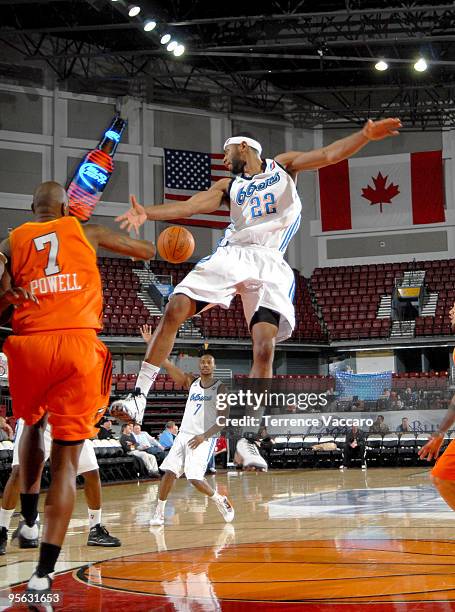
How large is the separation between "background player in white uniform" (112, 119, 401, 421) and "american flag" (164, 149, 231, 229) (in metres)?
20.9

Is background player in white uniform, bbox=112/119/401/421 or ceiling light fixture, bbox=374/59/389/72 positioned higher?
ceiling light fixture, bbox=374/59/389/72

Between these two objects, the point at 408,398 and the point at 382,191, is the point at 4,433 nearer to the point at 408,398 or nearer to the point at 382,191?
the point at 408,398

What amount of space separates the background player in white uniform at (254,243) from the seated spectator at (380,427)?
12288 millimetres

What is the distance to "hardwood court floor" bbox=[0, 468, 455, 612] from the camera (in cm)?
523

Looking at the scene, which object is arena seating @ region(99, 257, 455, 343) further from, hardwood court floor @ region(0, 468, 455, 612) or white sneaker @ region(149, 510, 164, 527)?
white sneaker @ region(149, 510, 164, 527)

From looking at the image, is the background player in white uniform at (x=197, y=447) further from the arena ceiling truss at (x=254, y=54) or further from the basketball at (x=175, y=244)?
the arena ceiling truss at (x=254, y=54)

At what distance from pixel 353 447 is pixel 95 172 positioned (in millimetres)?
12062

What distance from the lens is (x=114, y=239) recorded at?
4.72 m

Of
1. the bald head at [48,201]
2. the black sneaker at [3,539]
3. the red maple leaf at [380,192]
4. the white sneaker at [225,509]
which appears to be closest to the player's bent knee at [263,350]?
the bald head at [48,201]

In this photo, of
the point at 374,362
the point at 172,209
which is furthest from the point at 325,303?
the point at 172,209

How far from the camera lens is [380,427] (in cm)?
A: 1781

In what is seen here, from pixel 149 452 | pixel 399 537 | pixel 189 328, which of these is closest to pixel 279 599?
pixel 399 537

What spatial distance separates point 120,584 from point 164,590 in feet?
1.29

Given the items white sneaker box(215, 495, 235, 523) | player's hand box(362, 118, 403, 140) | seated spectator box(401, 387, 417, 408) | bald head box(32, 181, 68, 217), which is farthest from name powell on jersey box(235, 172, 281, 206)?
seated spectator box(401, 387, 417, 408)
